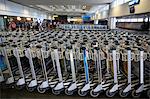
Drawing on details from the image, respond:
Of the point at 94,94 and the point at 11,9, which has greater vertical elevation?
the point at 11,9

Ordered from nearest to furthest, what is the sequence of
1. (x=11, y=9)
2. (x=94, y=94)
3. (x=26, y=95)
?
(x=94, y=94) < (x=26, y=95) < (x=11, y=9)

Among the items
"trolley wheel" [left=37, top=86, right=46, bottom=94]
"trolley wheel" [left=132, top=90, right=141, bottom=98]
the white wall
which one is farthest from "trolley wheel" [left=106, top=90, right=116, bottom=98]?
the white wall

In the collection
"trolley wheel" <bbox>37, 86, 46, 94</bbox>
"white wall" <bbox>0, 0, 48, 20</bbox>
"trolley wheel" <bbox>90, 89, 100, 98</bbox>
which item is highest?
"white wall" <bbox>0, 0, 48, 20</bbox>

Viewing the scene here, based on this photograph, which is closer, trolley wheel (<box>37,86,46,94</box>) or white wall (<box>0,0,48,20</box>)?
trolley wheel (<box>37,86,46,94</box>)

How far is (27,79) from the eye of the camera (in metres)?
4.48

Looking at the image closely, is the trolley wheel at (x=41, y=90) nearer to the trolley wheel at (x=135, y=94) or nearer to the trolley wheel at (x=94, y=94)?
the trolley wheel at (x=94, y=94)

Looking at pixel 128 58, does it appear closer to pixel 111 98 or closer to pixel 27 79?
pixel 111 98

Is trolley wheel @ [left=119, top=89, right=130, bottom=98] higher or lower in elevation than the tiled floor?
higher

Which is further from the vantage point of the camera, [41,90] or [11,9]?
[11,9]

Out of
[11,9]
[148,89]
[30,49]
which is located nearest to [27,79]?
[30,49]

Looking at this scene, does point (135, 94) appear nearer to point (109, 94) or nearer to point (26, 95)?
point (109, 94)

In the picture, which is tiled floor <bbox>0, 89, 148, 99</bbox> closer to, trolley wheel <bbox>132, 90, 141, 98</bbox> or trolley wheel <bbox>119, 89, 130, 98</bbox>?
trolley wheel <bbox>119, 89, 130, 98</bbox>

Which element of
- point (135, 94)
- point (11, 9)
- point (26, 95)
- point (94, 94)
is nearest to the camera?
point (135, 94)

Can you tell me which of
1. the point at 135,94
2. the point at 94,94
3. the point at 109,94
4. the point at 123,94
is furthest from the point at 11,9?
the point at 135,94
